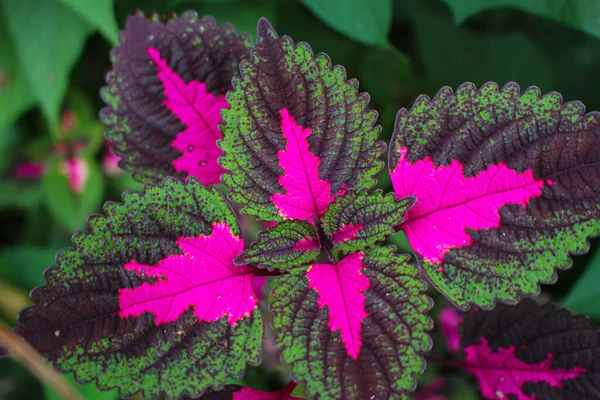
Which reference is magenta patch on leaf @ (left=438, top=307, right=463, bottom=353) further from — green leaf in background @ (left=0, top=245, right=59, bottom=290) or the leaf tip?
green leaf in background @ (left=0, top=245, right=59, bottom=290)

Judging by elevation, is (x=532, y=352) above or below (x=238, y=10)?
below

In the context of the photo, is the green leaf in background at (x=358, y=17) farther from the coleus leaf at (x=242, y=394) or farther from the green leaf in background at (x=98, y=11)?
the coleus leaf at (x=242, y=394)

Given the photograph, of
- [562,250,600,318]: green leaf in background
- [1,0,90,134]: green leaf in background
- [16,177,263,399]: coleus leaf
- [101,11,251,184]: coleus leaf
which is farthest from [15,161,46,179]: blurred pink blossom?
[562,250,600,318]: green leaf in background

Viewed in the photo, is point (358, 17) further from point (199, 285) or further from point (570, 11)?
point (199, 285)

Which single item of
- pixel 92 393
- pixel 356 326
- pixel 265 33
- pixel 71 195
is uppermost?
pixel 265 33

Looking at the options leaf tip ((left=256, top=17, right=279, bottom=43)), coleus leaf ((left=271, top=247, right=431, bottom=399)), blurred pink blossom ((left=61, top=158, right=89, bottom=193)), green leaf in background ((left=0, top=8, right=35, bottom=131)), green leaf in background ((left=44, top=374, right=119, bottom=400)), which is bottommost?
green leaf in background ((left=44, top=374, right=119, bottom=400))

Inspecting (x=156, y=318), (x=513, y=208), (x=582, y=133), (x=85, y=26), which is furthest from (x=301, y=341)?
(x=85, y=26)

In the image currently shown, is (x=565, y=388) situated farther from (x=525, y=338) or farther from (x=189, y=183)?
(x=189, y=183)

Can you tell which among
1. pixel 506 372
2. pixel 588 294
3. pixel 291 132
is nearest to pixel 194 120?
pixel 291 132
